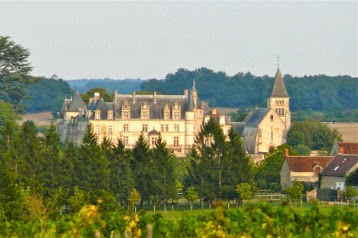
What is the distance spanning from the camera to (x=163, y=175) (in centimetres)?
7088

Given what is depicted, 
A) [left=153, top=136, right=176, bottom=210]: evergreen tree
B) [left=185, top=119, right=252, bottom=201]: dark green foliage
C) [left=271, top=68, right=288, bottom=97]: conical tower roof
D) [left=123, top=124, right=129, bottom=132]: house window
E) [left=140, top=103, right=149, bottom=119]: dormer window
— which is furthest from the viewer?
[left=271, top=68, right=288, bottom=97]: conical tower roof

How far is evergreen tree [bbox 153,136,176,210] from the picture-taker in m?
69.5

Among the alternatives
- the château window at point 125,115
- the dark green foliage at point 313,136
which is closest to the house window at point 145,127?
the château window at point 125,115

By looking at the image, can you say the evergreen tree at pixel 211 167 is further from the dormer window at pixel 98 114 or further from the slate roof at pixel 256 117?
the slate roof at pixel 256 117

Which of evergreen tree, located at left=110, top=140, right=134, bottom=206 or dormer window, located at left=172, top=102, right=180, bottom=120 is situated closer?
evergreen tree, located at left=110, top=140, right=134, bottom=206

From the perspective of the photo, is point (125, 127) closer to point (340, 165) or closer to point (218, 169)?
point (340, 165)

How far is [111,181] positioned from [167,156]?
4.66m

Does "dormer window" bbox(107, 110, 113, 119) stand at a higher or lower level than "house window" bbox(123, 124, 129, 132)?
higher

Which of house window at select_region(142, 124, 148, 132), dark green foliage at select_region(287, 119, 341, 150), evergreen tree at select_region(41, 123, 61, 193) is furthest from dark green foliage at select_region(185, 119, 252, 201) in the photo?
dark green foliage at select_region(287, 119, 341, 150)

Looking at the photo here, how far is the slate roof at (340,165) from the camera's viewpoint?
73438 millimetres

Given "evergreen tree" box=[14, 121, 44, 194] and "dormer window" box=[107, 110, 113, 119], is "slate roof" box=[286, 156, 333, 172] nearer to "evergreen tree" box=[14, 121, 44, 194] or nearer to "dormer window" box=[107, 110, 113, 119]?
"evergreen tree" box=[14, 121, 44, 194]

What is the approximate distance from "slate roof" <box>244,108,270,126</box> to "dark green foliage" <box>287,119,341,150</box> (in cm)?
281

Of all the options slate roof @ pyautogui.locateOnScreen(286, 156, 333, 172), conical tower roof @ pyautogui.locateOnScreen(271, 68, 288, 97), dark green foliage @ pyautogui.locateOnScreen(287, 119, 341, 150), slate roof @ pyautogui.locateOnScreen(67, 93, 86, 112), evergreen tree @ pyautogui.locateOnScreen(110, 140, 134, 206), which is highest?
conical tower roof @ pyautogui.locateOnScreen(271, 68, 288, 97)

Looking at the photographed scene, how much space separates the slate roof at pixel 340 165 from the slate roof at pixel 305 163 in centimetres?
267
